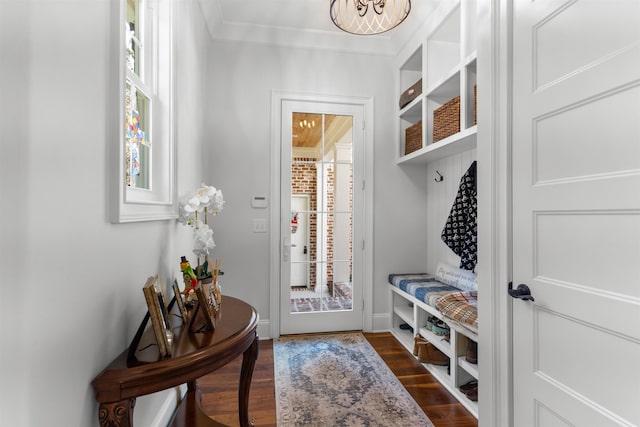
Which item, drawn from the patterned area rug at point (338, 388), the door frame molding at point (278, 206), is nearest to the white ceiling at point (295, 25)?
the door frame molding at point (278, 206)

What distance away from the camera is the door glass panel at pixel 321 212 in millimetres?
3010

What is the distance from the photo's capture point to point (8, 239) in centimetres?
64

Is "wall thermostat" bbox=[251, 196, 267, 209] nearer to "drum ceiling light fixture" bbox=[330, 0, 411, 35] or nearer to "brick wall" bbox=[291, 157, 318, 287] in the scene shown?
"brick wall" bbox=[291, 157, 318, 287]

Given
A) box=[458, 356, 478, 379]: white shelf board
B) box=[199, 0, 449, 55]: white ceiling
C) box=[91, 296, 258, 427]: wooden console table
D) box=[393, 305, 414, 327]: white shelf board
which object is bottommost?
box=[458, 356, 478, 379]: white shelf board

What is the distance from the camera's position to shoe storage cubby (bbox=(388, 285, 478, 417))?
6.30 feet

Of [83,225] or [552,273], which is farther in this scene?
[552,273]


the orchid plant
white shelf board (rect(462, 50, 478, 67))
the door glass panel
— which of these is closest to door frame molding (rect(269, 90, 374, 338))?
the door glass panel

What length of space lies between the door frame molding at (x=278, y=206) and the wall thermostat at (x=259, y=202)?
63mm

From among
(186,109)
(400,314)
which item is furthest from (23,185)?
(400,314)

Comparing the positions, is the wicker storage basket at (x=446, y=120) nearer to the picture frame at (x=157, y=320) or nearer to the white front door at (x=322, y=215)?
the white front door at (x=322, y=215)

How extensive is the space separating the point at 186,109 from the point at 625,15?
2.08 meters

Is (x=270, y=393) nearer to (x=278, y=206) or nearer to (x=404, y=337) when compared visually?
(x=404, y=337)

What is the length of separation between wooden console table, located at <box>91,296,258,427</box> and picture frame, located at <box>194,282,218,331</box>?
0.03 meters

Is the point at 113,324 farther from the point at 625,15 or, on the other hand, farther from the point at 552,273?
the point at 625,15
